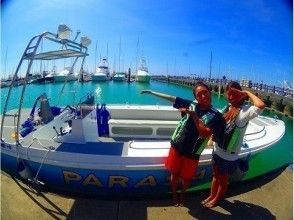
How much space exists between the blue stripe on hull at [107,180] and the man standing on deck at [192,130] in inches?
15.8

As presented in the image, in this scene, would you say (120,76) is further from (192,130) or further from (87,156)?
(192,130)

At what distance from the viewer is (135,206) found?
3.73 meters

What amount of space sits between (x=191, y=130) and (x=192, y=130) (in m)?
0.01

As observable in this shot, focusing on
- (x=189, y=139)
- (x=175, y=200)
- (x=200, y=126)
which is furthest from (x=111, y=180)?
(x=200, y=126)

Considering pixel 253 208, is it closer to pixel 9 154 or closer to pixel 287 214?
pixel 287 214

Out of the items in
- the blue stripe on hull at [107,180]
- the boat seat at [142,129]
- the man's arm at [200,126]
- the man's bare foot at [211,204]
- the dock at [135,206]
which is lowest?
the dock at [135,206]

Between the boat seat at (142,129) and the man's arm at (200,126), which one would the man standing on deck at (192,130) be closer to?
the man's arm at (200,126)

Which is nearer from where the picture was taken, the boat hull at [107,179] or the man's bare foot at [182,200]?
the man's bare foot at [182,200]

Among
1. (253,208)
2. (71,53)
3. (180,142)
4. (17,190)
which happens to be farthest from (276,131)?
(17,190)

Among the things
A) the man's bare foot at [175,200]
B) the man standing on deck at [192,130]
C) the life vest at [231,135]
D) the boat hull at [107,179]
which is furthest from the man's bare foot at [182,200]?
the life vest at [231,135]

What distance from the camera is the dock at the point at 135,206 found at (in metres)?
3.52

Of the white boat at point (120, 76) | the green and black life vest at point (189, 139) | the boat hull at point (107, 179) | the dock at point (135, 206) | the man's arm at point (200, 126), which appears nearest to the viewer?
the man's arm at point (200, 126)

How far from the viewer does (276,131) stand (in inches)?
217

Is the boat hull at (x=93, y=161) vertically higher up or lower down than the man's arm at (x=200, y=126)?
lower down
